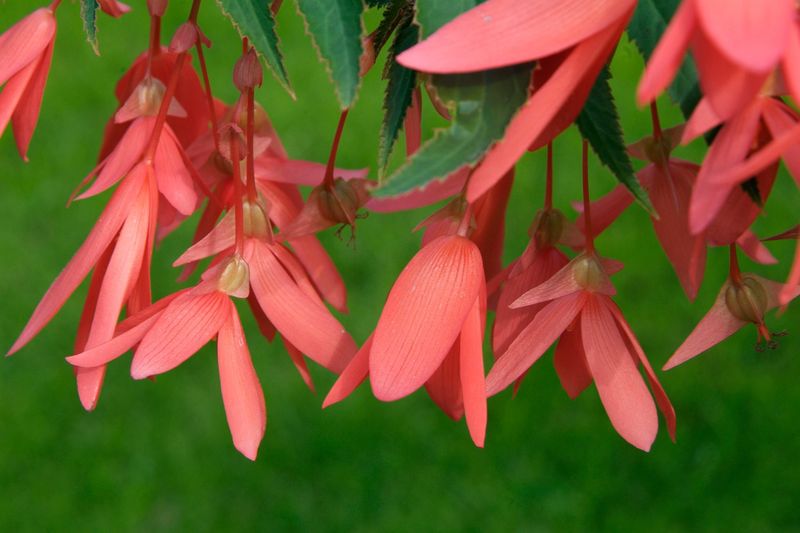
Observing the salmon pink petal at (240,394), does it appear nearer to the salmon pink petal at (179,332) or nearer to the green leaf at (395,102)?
the salmon pink petal at (179,332)

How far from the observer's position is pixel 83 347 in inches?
24.3

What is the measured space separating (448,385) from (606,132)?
16 cm

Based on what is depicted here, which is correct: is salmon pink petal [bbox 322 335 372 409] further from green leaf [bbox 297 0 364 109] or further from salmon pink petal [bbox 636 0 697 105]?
salmon pink petal [bbox 636 0 697 105]

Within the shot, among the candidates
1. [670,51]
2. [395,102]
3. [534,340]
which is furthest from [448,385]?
[670,51]

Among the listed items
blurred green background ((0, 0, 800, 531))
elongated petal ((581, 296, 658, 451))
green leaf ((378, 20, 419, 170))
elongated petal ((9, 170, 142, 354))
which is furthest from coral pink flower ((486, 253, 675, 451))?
blurred green background ((0, 0, 800, 531))

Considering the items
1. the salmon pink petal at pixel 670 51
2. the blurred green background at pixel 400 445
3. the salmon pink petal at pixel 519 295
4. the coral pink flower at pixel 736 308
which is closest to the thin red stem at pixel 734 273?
the coral pink flower at pixel 736 308

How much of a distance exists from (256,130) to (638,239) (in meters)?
1.55

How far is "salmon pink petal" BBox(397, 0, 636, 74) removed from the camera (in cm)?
35

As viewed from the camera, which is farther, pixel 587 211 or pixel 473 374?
pixel 587 211

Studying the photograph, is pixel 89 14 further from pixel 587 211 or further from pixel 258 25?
pixel 587 211

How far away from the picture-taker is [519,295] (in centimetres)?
58

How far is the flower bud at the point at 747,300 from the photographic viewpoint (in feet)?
1.98

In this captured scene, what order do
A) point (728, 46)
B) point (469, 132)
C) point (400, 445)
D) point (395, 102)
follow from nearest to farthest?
point (728, 46), point (469, 132), point (395, 102), point (400, 445)

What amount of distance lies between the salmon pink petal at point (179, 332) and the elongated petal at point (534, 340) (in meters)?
0.15
